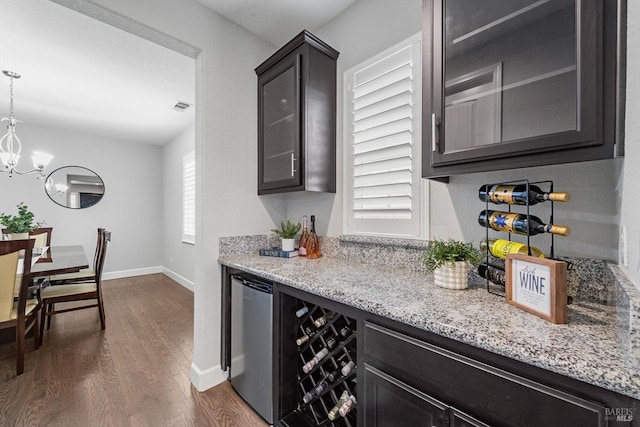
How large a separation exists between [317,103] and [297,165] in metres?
0.46

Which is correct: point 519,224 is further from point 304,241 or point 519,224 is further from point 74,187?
point 74,187

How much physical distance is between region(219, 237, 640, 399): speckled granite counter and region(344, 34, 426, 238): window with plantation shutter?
39 cm

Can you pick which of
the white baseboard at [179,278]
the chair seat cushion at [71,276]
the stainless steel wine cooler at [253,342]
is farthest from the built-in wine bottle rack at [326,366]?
the white baseboard at [179,278]

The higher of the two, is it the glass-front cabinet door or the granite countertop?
the glass-front cabinet door

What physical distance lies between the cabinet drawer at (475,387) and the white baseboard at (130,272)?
226 inches

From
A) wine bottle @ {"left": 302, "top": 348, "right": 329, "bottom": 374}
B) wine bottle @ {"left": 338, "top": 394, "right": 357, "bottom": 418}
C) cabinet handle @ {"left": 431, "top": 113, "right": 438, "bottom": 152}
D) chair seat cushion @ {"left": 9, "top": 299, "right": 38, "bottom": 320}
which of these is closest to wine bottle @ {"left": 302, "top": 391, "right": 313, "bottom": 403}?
wine bottle @ {"left": 302, "top": 348, "right": 329, "bottom": 374}

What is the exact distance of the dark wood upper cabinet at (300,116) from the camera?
1835 millimetres

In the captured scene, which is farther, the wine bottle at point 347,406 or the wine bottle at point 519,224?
the wine bottle at point 347,406

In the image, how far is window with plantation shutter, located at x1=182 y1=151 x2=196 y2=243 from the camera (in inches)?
177

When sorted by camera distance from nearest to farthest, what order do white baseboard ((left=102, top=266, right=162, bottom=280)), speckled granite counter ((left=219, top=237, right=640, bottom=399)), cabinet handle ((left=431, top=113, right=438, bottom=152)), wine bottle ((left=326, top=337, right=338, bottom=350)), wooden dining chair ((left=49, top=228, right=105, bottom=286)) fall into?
speckled granite counter ((left=219, top=237, right=640, bottom=399))
cabinet handle ((left=431, top=113, right=438, bottom=152))
wine bottle ((left=326, top=337, right=338, bottom=350))
wooden dining chair ((left=49, top=228, right=105, bottom=286))
white baseboard ((left=102, top=266, right=162, bottom=280))

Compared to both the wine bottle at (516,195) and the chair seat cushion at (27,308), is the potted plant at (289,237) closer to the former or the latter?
the wine bottle at (516,195)

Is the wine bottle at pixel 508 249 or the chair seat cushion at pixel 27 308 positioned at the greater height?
the wine bottle at pixel 508 249

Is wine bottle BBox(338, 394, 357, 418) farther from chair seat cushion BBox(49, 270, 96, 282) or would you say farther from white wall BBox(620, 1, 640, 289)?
chair seat cushion BBox(49, 270, 96, 282)

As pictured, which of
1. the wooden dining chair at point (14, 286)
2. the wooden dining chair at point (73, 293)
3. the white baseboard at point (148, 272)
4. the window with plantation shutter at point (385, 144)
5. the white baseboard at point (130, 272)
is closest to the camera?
the window with plantation shutter at point (385, 144)
